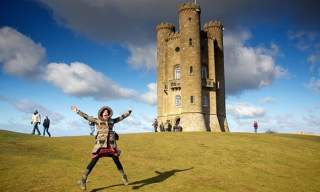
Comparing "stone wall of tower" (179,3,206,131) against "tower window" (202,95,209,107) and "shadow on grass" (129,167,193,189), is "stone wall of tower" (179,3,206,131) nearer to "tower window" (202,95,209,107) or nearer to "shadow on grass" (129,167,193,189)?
"tower window" (202,95,209,107)

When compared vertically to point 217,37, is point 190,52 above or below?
below

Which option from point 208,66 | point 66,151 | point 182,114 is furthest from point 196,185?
point 208,66

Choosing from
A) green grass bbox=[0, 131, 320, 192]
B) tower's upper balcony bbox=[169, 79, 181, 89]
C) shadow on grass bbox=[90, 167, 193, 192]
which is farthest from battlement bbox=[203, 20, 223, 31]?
shadow on grass bbox=[90, 167, 193, 192]

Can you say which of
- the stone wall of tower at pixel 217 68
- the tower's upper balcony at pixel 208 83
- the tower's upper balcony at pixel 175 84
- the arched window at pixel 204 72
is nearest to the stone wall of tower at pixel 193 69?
the tower's upper balcony at pixel 175 84

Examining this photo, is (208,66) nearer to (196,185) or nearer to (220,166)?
(220,166)

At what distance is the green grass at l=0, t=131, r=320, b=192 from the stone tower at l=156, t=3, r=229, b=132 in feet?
84.0

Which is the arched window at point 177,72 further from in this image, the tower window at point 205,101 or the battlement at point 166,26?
the battlement at point 166,26

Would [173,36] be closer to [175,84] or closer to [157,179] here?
[175,84]

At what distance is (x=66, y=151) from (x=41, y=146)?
8.70ft

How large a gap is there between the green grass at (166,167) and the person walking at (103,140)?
2.83ft

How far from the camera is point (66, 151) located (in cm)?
2028

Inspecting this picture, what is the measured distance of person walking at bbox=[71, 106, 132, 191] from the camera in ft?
38.7

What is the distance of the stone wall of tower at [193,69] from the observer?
5138 cm

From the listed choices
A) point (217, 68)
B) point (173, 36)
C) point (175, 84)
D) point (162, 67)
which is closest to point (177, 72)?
point (175, 84)
